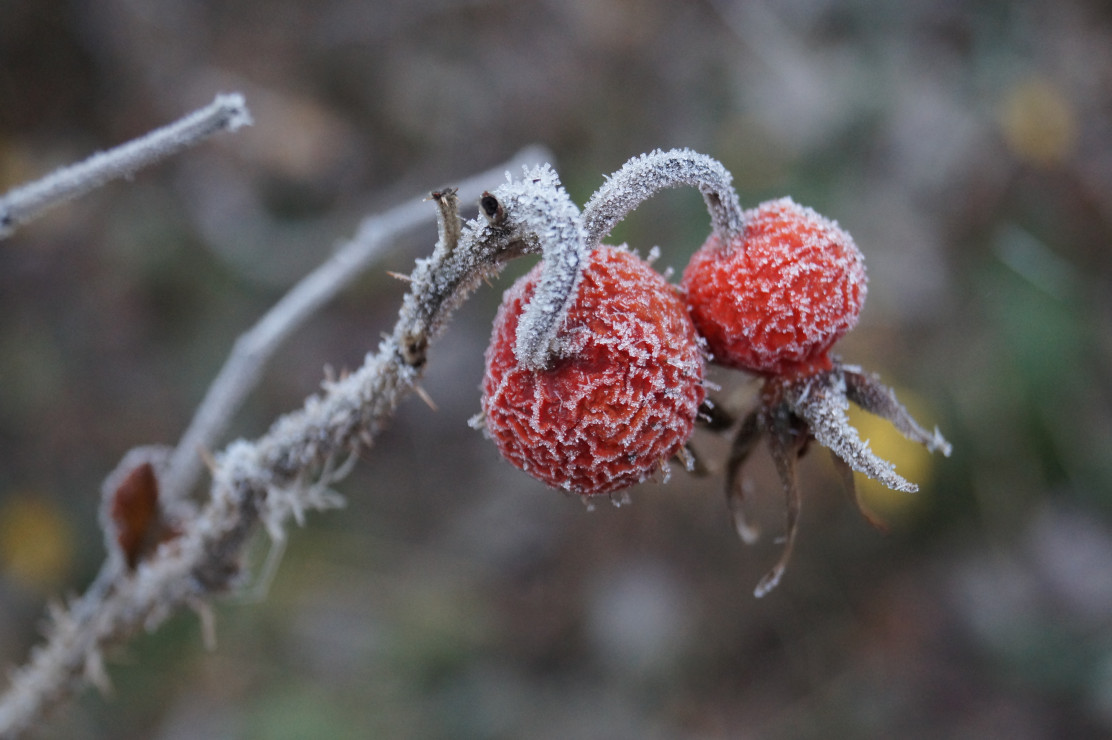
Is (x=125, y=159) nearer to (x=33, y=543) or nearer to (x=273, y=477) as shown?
(x=273, y=477)

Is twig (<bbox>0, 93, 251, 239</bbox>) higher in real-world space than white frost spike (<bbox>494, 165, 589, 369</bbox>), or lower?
higher

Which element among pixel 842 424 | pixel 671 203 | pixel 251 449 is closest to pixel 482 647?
pixel 671 203

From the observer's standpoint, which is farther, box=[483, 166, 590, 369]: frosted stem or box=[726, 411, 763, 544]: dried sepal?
box=[726, 411, 763, 544]: dried sepal

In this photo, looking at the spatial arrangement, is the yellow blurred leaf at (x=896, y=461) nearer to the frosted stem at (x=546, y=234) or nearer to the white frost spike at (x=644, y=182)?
the white frost spike at (x=644, y=182)

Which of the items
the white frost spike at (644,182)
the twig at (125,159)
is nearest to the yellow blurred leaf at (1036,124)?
the white frost spike at (644,182)

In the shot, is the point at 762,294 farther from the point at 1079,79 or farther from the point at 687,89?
the point at 1079,79

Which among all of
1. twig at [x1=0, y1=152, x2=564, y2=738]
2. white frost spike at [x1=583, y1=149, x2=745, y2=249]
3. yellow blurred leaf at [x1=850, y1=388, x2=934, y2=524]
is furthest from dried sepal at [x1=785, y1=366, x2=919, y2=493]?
yellow blurred leaf at [x1=850, y1=388, x2=934, y2=524]

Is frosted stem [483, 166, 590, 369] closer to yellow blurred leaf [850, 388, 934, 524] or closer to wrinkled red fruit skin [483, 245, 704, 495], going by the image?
wrinkled red fruit skin [483, 245, 704, 495]
